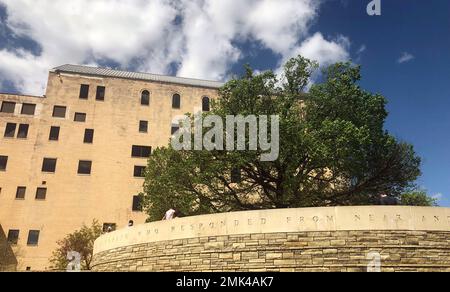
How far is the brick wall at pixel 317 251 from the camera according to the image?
47.4 ft

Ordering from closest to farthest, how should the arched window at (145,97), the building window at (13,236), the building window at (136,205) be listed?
the building window at (13,236) → the building window at (136,205) → the arched window at (145,97)

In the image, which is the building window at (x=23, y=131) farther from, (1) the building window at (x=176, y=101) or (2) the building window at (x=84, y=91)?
(1) the building window at (x=176, y=101)

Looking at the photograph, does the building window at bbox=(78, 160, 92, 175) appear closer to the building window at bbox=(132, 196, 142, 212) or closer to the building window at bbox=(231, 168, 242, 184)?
the building window at bbox=(132, 196, 142, 212)

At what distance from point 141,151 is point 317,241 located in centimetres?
3196

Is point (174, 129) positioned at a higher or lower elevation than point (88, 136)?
higher

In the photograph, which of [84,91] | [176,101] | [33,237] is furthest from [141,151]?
[33,237]

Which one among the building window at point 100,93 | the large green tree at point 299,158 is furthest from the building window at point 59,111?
the large green tree at point 299,158

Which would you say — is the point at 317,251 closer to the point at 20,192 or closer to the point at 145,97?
the point at 20,192

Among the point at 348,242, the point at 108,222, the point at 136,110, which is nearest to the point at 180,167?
the point at 348,242

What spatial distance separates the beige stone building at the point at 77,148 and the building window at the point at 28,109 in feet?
0.32

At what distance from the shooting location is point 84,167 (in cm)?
4238

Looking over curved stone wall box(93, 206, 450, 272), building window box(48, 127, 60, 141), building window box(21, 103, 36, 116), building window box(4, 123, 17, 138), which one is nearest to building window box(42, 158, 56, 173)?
building window box(48, 127, 60, 141)

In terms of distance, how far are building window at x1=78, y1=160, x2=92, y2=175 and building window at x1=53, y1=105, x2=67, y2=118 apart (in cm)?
581
